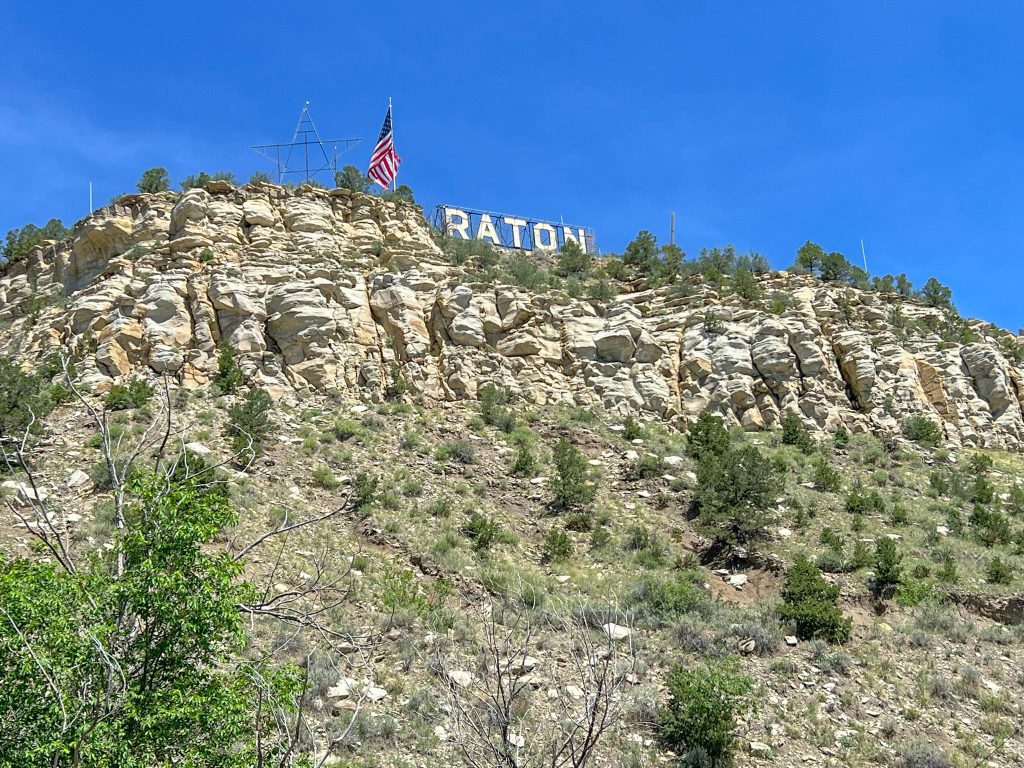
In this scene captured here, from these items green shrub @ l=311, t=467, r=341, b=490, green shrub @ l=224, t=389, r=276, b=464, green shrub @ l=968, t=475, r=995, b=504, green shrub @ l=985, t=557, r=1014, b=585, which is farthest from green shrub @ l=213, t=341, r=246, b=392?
green shrub @ l=968, t=475, r=995, b=504

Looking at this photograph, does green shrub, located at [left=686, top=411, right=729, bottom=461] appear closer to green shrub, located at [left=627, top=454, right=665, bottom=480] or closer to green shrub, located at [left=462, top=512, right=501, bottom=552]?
green shrub, located at [left=627, top=454, right=665, bottom=480]

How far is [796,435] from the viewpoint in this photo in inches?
1037

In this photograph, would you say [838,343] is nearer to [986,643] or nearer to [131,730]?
[986,643]

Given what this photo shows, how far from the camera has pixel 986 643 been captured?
49.1 ft

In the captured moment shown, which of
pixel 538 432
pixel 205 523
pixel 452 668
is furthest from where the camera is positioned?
pixel 538 432

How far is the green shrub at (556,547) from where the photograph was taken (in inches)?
738

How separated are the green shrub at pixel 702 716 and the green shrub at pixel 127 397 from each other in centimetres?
1628

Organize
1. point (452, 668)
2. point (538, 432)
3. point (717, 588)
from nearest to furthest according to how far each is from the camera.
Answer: point (452, 668), point (717, 588), point (538, 432)

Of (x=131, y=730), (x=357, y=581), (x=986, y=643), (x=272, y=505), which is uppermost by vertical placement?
(x=272, y=505)

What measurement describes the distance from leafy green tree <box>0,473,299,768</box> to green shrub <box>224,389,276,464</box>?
12.6m

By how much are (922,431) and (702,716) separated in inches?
769

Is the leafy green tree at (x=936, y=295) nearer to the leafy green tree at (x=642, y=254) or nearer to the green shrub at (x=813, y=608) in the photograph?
the leafy green tree at (x=642, y=254)

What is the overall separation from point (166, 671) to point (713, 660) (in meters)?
9.76

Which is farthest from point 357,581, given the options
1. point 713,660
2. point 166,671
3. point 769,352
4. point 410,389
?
point 769,352
